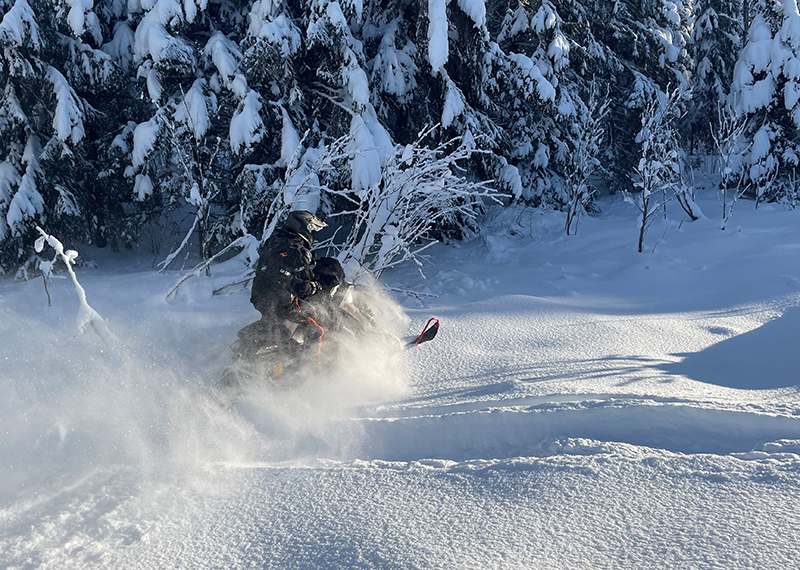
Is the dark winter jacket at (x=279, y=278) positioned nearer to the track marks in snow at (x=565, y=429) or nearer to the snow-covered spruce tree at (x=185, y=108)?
the track marks in snow at (x=565, y=429)

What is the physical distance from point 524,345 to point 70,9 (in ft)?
30.9

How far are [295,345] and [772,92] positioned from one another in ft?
53.3

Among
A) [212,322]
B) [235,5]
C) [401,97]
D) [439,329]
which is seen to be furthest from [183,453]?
[235,5]

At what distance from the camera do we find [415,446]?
330cm

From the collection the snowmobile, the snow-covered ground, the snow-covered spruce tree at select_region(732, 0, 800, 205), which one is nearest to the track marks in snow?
the snow-covered ground

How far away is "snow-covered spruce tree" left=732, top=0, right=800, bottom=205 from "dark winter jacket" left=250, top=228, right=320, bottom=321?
48.1 feet

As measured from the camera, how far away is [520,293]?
25.3ft

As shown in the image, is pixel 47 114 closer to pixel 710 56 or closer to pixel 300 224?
pixel 300 224

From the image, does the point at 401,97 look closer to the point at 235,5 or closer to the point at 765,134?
the point at 235,5

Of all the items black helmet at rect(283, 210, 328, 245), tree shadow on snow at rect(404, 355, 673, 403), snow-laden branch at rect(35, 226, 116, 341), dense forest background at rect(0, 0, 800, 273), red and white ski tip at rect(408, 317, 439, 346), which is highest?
dense forest background at rect(0, 0, 800, 273)

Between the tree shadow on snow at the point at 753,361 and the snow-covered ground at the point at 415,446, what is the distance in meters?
0.03

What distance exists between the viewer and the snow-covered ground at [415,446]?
222 cm

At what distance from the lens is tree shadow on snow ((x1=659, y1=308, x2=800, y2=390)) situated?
4.24 m

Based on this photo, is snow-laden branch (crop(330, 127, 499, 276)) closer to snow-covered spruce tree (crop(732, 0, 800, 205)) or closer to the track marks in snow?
the track marks in snow
